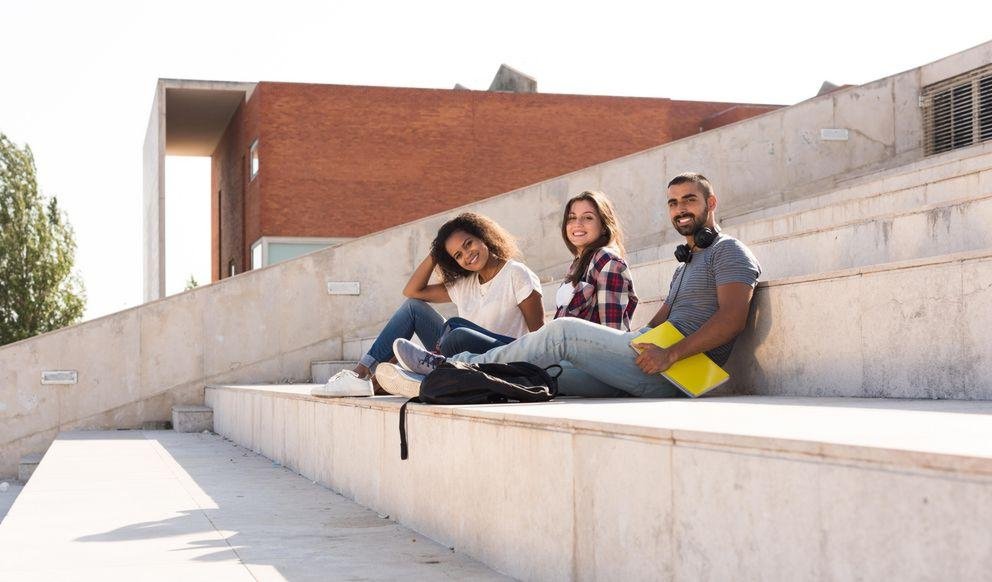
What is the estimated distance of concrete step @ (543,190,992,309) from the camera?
5.81m

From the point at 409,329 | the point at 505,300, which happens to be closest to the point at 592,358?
the point at 505,300

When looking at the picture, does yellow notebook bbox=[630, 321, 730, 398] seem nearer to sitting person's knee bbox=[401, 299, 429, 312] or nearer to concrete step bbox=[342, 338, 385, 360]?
sitting person's knee bbox=[401, 299, 429, 312]

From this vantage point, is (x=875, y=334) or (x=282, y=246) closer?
(x=875, y=334)

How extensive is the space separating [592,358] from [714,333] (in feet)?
1.82

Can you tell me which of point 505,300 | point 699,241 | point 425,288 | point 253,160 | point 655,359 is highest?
point 253,160

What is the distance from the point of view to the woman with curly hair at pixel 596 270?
19.6 ft

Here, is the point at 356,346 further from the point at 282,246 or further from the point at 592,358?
the point at 282,246

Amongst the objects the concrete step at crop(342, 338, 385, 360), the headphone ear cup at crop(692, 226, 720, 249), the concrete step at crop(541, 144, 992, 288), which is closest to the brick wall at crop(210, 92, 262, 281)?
the concrete step at crop(342, 338, 385, 360)

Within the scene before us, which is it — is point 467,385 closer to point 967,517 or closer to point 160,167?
point 967,517

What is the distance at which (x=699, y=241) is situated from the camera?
547cm

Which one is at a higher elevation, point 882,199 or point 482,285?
point 882,199

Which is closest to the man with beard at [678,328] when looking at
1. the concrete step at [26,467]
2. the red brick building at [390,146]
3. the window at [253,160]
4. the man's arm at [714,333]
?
the man's arm at [714,333]

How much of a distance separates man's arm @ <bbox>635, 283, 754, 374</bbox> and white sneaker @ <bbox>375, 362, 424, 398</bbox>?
3.38 feet

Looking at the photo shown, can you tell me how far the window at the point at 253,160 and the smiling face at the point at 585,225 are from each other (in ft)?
57.9
